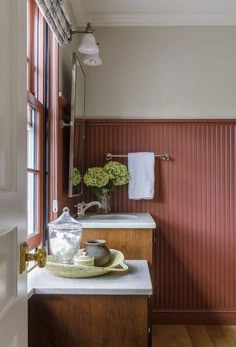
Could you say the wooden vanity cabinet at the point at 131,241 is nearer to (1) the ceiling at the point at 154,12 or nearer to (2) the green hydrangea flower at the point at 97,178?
(2) the green hydrangea flower at the point at 97,178

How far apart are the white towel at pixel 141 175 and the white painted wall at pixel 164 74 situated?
37 centimetres

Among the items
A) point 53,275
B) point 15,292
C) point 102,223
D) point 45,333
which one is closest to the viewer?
point 15,292

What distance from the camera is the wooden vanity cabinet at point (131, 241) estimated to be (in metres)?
2.55

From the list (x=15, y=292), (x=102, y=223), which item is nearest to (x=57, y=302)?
(x=15, y=292)

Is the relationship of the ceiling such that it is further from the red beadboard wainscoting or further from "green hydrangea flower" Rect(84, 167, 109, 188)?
"green hydrangea flower" Rect(84, 167, 109, 188)

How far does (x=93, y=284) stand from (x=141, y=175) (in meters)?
1.63

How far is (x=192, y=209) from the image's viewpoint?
3.25m

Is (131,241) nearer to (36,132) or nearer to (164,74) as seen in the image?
(36,132)

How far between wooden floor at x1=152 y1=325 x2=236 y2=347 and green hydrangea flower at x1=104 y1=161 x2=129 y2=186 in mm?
1215

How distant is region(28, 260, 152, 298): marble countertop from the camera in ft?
5.34

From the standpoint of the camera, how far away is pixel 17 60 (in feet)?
3.36

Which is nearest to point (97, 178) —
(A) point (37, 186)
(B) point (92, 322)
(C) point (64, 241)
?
(A) point (37, 186)

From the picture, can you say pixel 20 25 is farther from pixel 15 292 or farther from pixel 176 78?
pixel 176 78

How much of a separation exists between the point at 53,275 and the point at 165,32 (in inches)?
93.1
